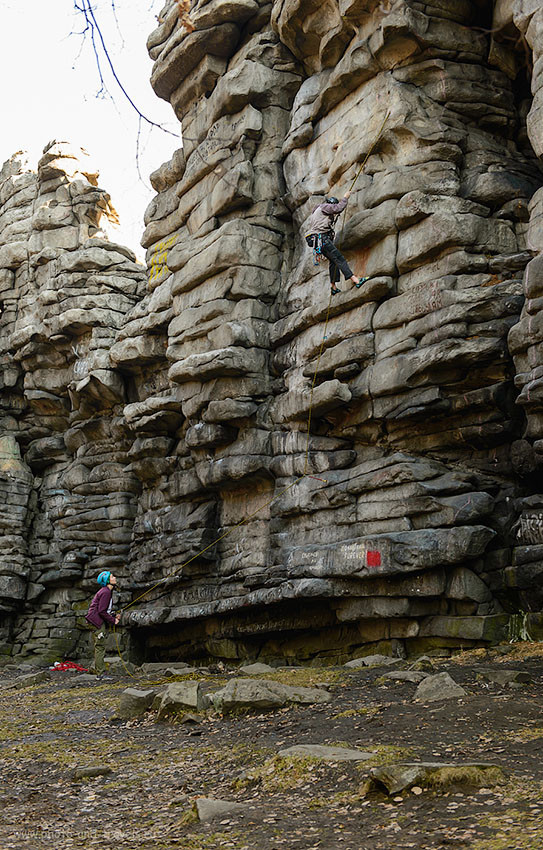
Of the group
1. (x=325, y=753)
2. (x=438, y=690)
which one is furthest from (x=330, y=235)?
(x=325, y=753)

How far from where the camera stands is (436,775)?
18.0 feet

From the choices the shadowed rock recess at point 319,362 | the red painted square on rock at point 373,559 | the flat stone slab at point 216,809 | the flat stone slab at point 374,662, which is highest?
the shadowed rock recess at point 319,362

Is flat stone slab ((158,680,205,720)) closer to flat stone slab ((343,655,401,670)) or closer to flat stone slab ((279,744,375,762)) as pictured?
flat stone slab ((279,744,375,762))

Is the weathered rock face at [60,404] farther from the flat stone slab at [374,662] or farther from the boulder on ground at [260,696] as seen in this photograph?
the boulder on ground at [260,696]

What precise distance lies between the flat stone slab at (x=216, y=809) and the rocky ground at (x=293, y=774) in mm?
15

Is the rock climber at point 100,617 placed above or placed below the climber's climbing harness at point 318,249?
below

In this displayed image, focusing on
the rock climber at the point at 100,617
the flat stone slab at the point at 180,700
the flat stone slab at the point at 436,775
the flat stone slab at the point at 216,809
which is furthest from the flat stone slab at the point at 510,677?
the rock climber at the point at 100,617

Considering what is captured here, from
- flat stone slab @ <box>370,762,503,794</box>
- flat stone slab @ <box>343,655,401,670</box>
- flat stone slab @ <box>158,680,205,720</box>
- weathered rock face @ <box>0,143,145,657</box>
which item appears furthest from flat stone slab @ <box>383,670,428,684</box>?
weathered rock face @ <box>0,143,145,657</box>

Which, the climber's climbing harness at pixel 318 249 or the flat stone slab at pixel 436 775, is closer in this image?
the flat stone slab at pixel 436 775

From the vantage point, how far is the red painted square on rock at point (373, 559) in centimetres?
1410

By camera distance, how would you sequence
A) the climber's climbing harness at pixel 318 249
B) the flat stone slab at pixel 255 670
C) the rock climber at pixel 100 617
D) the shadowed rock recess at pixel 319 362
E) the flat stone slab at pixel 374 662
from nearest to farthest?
the flat stone slab at pixel 374 662, the flat stone slab at pixel 255 670, the shadowed rock recess at pixel 319 362, the climber's climbing harness at pixel 318 249, the rock climber at pixel 100 617

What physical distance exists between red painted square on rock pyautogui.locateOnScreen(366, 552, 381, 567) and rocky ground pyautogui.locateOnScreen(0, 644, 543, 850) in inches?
116

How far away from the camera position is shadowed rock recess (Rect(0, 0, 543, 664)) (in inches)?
544

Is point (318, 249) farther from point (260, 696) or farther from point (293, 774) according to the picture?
point (293, 774)
